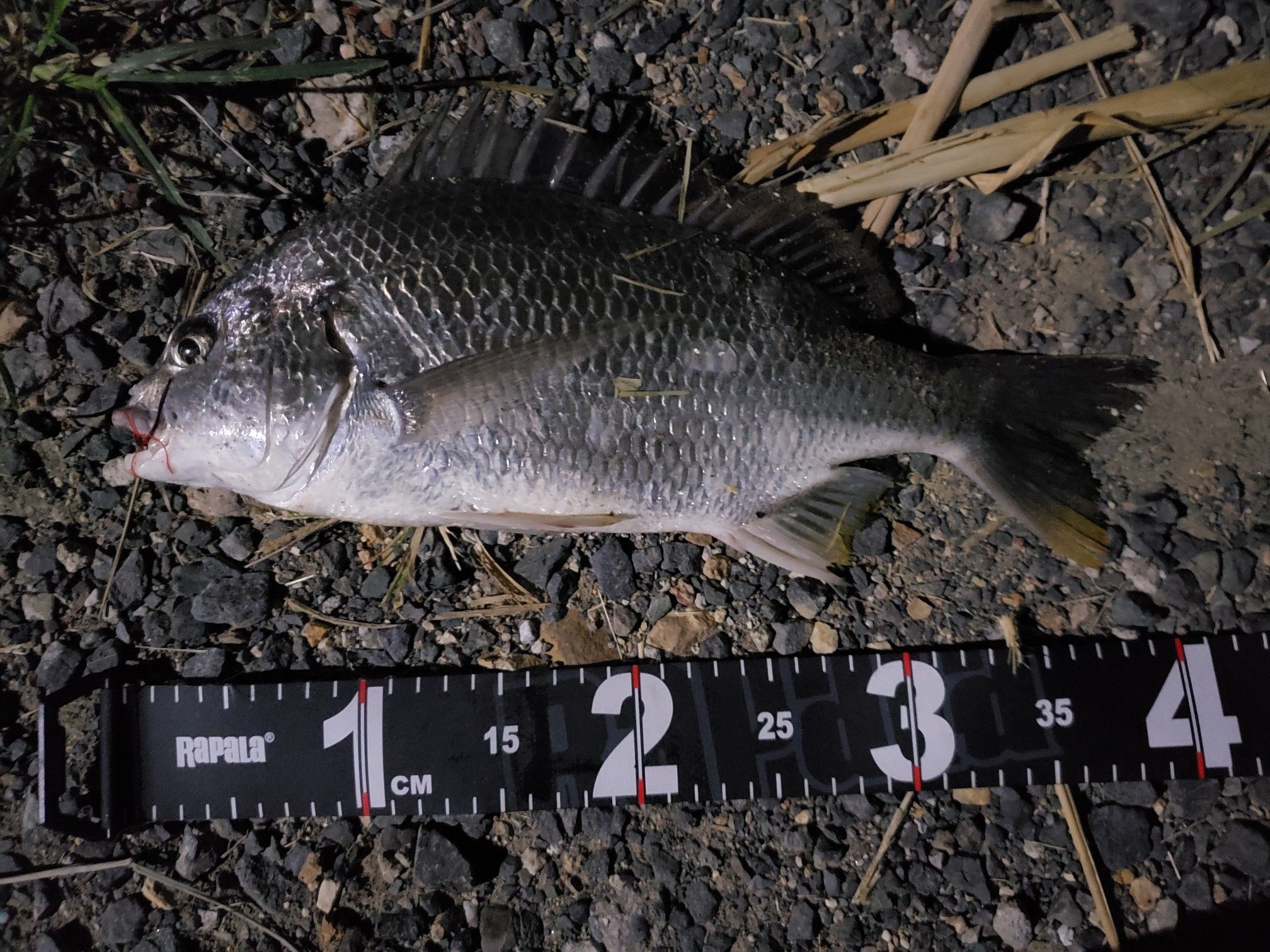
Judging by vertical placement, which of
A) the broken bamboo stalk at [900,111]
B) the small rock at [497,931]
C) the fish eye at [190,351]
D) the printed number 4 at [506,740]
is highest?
the broken bamboo stalk at [900,111]

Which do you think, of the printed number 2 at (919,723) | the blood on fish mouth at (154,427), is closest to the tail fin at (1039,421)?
the printed number 2 at (919,723)

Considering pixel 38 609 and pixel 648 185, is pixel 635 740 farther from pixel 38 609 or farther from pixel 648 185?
pixel 38 609

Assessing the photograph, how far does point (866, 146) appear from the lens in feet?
7.84

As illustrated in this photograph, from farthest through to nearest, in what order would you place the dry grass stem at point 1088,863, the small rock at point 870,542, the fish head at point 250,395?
the small rock at point 870,542, the dry grass stem at point 1088,863, the fish head at point 250,395

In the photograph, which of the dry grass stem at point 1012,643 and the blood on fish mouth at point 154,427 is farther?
the dry grass stem at point 1012,643

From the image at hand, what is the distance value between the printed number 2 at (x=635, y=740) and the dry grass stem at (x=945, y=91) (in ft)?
A: 5.47

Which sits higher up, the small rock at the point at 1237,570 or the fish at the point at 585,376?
the fish at the point at 585,376

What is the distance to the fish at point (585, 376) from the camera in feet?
6.26

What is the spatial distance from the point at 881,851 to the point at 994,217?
205cm

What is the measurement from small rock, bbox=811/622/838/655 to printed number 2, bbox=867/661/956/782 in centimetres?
15

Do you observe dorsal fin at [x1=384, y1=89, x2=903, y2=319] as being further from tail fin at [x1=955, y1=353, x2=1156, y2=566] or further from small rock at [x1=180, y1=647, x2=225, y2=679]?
small rock at [x1=180, y1=647, x2=225, y2=679]

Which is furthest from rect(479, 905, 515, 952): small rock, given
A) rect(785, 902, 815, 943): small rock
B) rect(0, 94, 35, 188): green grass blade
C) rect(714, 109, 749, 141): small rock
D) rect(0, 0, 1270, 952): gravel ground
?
rect(0, 94, 35, 188): green grass blade

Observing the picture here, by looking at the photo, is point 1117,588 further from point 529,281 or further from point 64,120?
point 64,120

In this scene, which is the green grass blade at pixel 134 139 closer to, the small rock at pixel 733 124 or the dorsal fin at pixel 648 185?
the dorsal fin at pixel 648 185
